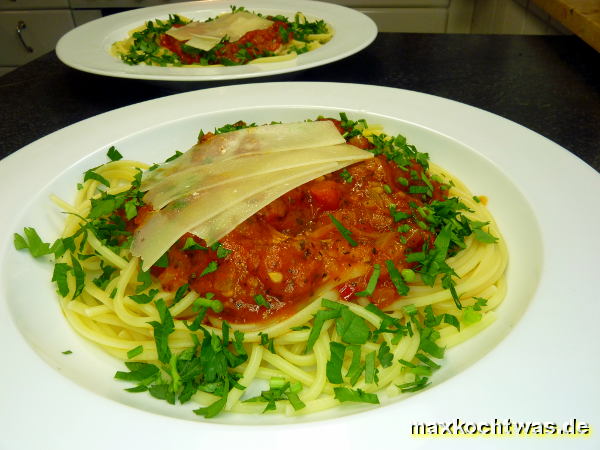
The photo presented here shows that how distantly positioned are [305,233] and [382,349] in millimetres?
702

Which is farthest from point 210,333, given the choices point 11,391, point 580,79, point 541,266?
point 580,79

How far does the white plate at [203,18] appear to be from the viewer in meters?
4.20

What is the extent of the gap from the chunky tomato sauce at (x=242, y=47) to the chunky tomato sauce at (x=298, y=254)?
271 cm

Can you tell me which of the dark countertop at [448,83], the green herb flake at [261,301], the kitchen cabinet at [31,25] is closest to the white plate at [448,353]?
the green herb flake at [261,301]

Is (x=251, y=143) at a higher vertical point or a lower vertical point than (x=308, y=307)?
higher

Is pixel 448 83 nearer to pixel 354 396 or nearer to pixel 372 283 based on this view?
pixel 372 283

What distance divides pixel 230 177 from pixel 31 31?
831 cm

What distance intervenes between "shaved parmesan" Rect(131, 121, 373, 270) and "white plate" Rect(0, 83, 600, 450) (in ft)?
1.98

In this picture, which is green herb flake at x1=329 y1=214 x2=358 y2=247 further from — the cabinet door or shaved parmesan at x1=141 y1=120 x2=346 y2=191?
the cabinet door

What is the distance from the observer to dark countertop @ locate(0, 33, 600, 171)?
13.7ft

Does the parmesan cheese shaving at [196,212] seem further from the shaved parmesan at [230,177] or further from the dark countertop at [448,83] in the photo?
the dark countertop at [448,83]

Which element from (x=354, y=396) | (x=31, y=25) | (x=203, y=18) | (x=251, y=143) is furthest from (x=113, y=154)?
(x=31, y=25)

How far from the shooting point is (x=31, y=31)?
8930 mm

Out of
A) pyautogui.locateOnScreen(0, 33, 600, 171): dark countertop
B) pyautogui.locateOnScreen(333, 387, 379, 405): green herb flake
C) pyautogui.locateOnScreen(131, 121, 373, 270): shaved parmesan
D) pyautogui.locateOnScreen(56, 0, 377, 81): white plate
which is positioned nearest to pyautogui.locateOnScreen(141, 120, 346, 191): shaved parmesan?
pyautogui.locateOnScreen(131, 121, 373, 270): shaved parmesan
